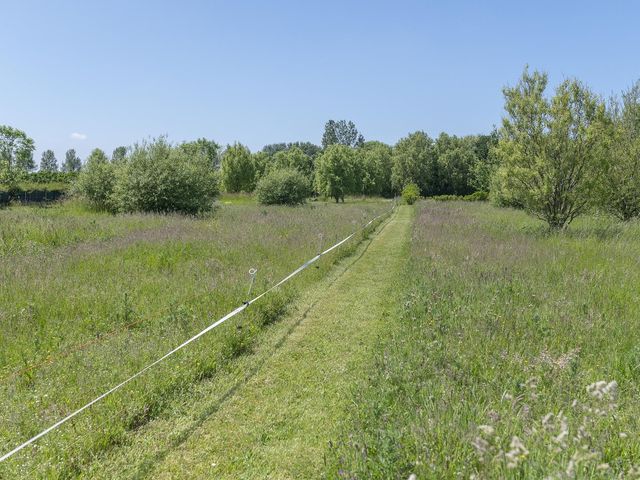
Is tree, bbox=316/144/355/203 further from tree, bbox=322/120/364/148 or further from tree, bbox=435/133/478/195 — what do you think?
tree, bbox=322/120/364/148

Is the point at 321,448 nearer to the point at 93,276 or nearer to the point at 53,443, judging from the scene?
the point at 53,443

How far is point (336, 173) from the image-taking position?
178 ft

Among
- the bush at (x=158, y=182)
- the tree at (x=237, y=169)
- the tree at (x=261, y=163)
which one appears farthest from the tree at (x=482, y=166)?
the bush at (x=158, y=182)

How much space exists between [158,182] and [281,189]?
14892 mm

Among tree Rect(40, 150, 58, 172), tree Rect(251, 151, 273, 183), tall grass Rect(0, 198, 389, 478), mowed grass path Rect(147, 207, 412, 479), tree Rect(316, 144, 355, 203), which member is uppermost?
tree Rect(40, 150, 58, 172)

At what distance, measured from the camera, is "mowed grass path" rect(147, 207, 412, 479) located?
3432 millimetres

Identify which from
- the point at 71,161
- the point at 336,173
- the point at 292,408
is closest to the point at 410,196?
the point at 336,173

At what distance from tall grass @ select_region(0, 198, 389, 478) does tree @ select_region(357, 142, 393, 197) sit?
5495 centimetres

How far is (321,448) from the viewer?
3.57m

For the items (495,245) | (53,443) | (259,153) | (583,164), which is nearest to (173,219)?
(495,245)

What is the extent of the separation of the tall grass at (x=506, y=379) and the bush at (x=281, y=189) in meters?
25.6

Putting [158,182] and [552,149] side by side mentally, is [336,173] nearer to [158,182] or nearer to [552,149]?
[158,182]

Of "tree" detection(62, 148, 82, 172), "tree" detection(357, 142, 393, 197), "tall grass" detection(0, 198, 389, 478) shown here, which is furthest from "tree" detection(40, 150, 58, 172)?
"tall grass" detection(0, 198, 389, 478)

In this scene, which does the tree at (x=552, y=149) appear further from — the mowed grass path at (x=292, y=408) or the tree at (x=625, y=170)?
the mowed grass path at (x=292, y=408)
